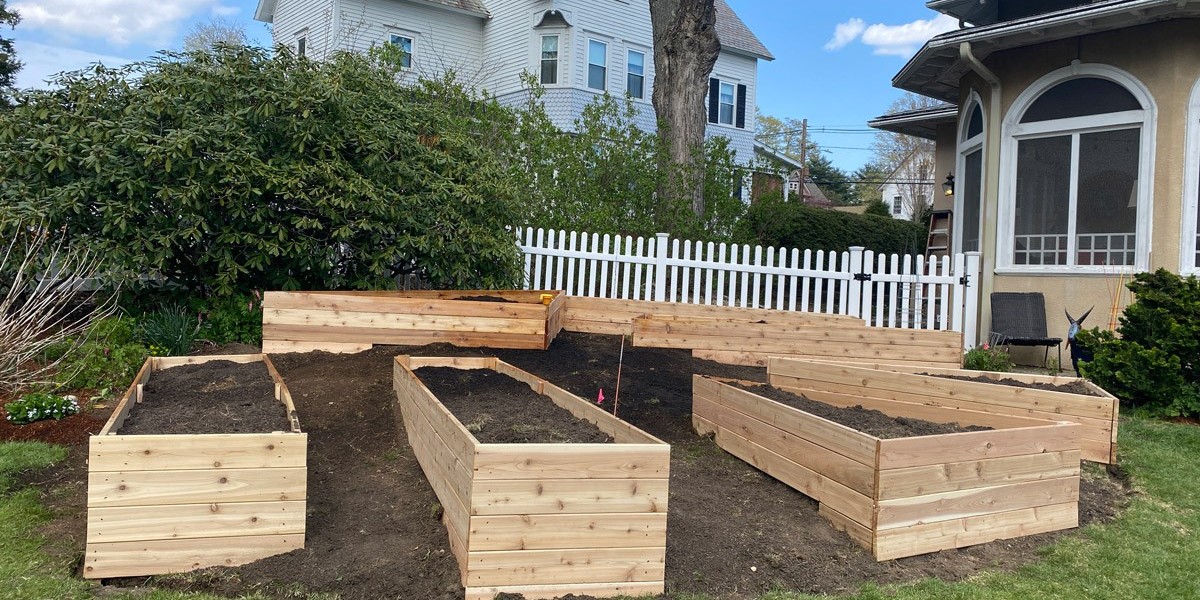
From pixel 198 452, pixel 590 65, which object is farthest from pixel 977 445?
pixel 590 65

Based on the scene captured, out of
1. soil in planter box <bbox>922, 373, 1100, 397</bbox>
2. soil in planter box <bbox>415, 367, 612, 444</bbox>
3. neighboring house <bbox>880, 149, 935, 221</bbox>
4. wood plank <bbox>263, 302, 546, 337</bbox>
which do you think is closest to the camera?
soil in planter box <bbox>415, 367, 612, 444</bbox>

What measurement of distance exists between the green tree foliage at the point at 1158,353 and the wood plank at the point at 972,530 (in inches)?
117

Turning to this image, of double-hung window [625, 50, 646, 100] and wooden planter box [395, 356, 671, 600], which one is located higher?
double-hung window [625, 50, 646, 100]

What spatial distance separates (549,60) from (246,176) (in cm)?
1576

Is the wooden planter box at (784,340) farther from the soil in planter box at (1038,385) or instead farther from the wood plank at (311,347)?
the wood plank at (311,347)

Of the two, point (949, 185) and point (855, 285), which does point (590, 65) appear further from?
point (855, 285)

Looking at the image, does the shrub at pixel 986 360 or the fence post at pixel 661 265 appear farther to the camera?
the fence post at pixel 661 265

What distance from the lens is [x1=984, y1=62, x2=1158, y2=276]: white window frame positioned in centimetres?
931

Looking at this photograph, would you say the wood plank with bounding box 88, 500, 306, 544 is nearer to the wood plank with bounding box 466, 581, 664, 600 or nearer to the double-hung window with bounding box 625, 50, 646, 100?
the wood plank with bounding box 466, 581, 664, 600

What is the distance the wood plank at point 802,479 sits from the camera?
4266 mm

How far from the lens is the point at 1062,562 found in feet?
13.8

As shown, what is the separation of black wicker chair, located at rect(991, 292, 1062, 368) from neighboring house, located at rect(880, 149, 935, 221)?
135ft

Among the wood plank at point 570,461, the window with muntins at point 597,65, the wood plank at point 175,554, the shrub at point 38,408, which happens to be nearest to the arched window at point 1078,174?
the wood plank at point 570,461

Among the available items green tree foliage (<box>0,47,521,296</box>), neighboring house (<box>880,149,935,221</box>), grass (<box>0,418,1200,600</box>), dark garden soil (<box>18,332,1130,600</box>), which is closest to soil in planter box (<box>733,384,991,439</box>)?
dark garden soil (<box>18,332,1130,600</box>)
